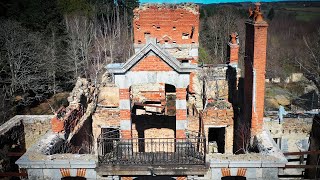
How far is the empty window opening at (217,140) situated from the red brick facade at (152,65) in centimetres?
667

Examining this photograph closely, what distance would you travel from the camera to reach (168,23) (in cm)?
2786

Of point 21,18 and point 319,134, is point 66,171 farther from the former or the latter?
point 21,18

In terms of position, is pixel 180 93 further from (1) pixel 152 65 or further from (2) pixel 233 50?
(2) pixel 233 50

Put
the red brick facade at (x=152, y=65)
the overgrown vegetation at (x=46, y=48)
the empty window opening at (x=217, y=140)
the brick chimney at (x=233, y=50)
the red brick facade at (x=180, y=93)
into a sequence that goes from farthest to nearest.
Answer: the overgrown vegetation at (x=46, y=48) < the brick chimney at (x=233, y=50) < the empty window opening at (x=217, y=140) < the red brick facade at (x=180, y=93) < the red brick facade at (x=152, y=65)

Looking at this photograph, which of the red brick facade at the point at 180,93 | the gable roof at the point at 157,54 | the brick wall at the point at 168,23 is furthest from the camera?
the brick wall at the point at 168,23

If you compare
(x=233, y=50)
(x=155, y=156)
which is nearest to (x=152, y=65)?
(x=155, y=156)

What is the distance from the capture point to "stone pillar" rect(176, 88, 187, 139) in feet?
42.0

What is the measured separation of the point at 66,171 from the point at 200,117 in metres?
7.11

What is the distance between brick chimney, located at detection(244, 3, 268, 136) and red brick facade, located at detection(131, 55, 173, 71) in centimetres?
356

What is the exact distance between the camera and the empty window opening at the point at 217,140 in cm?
1859

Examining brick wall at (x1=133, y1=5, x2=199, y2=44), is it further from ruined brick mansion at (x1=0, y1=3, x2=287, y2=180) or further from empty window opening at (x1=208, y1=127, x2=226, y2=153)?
empty window opening at (x1=208, y1=127, x2=226, y2=153)

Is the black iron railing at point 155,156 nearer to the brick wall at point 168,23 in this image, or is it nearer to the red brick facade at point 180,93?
the red brick facade at point 180,93

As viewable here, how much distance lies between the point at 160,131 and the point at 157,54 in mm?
6371

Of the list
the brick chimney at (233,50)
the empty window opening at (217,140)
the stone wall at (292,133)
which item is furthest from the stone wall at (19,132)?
the stone wall at (292,133)
